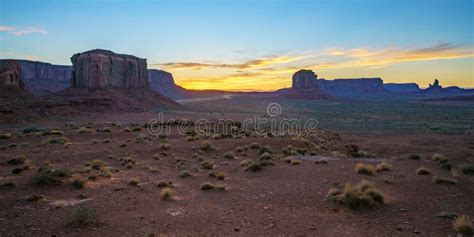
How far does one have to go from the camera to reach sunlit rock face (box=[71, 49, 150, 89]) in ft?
291

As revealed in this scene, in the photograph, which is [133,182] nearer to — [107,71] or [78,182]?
[78,182]

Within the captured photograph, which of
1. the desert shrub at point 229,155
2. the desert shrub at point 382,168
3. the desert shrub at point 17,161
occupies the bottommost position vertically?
the desert shrub at point 229,155

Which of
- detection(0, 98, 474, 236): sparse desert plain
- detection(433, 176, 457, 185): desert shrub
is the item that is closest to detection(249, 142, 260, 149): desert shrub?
detection(0, 98, 474, 236): sparse desert plain

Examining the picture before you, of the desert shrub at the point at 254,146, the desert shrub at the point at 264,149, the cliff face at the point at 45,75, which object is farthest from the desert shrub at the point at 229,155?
the cliff face at the point at 45,75

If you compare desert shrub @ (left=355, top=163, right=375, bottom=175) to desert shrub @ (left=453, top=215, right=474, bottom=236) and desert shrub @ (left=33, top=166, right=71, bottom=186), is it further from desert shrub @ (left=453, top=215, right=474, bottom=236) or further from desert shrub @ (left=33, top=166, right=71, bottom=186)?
desert shrub @ (left=33, top=166, right=71, bottom=186)

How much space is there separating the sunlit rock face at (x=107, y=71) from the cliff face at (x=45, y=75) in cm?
3562

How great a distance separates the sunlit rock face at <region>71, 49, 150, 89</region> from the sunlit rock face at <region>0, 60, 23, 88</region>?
24.8 meters

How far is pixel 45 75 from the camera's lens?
133 m

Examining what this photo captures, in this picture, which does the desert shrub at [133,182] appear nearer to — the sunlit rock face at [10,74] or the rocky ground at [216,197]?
the rocky ground at [216,197]

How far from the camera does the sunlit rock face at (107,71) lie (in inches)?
3497

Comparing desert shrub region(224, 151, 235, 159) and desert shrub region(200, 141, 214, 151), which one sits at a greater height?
desert shrub region(200, 141, 214, 151)

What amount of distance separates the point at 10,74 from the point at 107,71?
34.1m

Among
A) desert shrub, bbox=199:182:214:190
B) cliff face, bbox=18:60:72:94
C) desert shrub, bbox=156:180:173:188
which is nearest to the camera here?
desert shrub, bbox=199:182:214:190

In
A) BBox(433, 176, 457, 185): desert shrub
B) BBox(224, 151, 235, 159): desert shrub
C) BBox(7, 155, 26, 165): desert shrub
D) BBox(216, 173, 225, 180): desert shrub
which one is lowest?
BBox(224, 151, 235, 159): desert shrub
